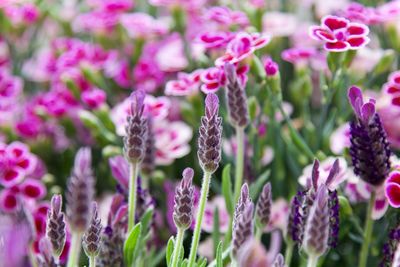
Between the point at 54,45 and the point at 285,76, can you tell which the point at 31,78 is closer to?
the point at 54,45

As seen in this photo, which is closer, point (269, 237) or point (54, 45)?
point (269, 237)

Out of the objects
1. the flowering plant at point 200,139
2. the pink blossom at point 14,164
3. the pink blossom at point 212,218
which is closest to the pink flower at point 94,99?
the flowering plant at point 200,139

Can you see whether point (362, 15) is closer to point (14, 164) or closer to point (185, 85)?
point (185, 85)

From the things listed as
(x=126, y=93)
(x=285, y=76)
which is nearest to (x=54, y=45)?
(x=126, y=93)

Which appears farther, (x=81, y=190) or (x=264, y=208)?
(x=264, y=208)

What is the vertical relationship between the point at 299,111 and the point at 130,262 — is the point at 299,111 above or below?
below

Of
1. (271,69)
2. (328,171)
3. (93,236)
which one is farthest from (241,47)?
(93,236)
